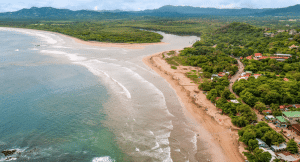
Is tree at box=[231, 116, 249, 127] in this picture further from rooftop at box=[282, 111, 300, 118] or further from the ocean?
the ocean

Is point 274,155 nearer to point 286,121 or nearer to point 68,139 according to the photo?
point 286,121

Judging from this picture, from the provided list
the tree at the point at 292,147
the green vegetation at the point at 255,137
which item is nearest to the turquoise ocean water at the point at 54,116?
the green vegetation at the point at 255,137

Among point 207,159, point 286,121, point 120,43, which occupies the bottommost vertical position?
point 207,159

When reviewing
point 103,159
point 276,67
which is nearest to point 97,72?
point 103,159

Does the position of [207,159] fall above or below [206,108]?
below

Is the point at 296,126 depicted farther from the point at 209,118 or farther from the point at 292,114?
the point at 209,118

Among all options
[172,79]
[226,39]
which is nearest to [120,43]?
[172,79]

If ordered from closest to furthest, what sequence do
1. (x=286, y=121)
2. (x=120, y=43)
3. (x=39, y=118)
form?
(x=286, y=121), (x=39, y=118), (x=120, y=43)
